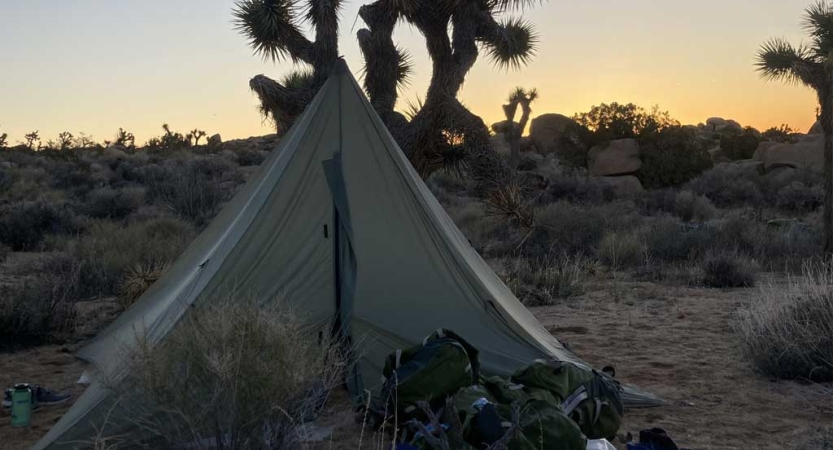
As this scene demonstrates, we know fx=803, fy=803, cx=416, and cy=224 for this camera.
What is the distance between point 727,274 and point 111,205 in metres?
14.3

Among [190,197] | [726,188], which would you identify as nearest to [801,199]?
[726,188]

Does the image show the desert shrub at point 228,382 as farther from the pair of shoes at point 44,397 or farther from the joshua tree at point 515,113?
the joshua tree at point 515,113

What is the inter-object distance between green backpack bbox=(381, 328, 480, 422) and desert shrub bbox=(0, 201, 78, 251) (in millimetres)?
12739

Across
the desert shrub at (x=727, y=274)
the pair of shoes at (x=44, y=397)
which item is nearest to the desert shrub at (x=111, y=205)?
the pair of shoes at (x=44, y=397)

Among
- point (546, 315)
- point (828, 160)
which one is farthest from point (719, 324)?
point (828, 160)

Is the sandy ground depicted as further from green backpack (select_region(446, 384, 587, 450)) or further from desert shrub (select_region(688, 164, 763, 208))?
desert shrub (select_region(688, 164, 763, 208))

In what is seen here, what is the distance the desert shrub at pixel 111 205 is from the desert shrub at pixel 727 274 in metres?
13.4

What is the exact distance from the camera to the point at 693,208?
75.0ft

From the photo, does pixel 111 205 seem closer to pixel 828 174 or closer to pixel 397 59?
pixel 397 59

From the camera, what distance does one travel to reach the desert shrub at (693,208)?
72.5 feet

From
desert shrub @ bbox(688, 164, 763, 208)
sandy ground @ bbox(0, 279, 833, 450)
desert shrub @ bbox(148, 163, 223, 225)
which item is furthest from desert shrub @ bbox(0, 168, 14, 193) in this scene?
desert shrub @ bbox(688, 164, 763, 208)

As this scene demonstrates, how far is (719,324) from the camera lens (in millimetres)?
9172

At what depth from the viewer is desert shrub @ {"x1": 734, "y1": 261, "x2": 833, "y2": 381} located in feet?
21.2

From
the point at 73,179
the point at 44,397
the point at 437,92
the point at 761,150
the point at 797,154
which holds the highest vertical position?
the point at 761,150
